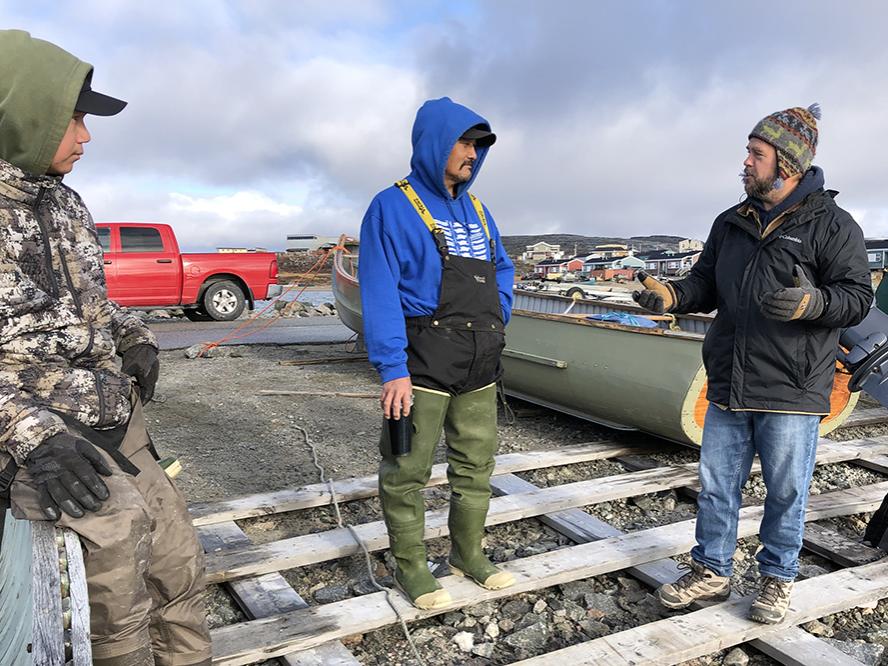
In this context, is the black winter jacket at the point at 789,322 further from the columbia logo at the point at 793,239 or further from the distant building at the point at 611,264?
the distant building at the point at 611,264

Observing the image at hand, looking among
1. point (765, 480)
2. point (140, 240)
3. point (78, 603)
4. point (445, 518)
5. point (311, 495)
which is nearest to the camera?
point (78, 603)

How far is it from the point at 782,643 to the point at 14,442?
2.72 m

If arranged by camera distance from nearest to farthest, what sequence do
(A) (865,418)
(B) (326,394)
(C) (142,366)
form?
(C) (142,366) < (A) (865,418) < (B) (326,394)

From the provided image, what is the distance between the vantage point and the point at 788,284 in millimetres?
2732

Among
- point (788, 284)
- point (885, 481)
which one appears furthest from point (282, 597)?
point (885, 481)

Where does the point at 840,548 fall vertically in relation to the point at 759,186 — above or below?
below

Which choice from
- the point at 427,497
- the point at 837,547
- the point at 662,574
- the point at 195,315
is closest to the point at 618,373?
the point at 427,497

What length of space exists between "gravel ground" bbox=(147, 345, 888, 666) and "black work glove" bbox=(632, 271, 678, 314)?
131cm

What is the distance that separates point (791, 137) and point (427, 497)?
2792 millimetres

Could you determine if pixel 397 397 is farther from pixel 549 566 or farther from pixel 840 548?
pixel 840 548

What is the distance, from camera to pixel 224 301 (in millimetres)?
14539

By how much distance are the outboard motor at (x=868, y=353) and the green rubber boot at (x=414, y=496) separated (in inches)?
69.2

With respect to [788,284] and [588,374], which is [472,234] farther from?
[588,374]

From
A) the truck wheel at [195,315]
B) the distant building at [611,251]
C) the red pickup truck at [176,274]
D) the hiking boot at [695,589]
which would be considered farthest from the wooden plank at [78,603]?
the distant building at [611,251]
